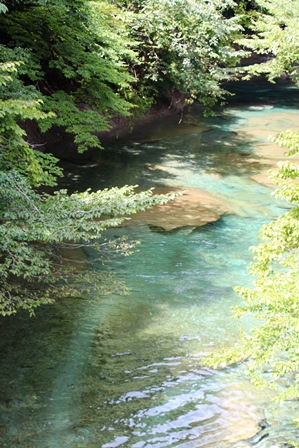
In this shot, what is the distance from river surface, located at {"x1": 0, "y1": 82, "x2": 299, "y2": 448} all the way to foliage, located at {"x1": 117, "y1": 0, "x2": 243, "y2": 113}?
5.89 m

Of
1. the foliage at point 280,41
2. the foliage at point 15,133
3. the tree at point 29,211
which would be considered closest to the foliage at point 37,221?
the tree at point 29,211

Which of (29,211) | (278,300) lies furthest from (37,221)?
(278,300)

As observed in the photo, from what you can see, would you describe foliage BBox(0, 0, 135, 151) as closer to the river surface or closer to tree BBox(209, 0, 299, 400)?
the river surface

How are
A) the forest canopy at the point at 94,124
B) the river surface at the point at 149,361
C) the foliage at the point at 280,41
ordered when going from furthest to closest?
the foliage at the point at 280,41 < the river surface at the point at 149,361 < the forest canopy at the point at 94,124

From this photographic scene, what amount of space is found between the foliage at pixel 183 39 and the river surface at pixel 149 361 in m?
5.89

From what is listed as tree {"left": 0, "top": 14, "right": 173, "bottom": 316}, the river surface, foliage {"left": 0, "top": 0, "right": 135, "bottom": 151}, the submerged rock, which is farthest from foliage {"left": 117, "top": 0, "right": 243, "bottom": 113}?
tree {"left": 0, "top": 14, "right": 173, "bottom": 316}

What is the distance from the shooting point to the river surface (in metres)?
5.33

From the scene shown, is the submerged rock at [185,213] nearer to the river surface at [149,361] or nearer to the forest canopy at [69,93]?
the river surface at [149,361]

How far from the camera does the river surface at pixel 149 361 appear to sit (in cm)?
533

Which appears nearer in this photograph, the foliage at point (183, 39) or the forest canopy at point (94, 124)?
the forest canopy at point (94, 124)

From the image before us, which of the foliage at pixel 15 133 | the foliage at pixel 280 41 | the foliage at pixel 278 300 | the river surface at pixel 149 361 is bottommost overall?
the river surface at pixel 149 361

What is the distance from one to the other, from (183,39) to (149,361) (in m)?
11.8

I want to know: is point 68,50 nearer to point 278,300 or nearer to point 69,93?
point 69,93

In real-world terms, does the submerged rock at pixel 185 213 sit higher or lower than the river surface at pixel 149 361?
higher
